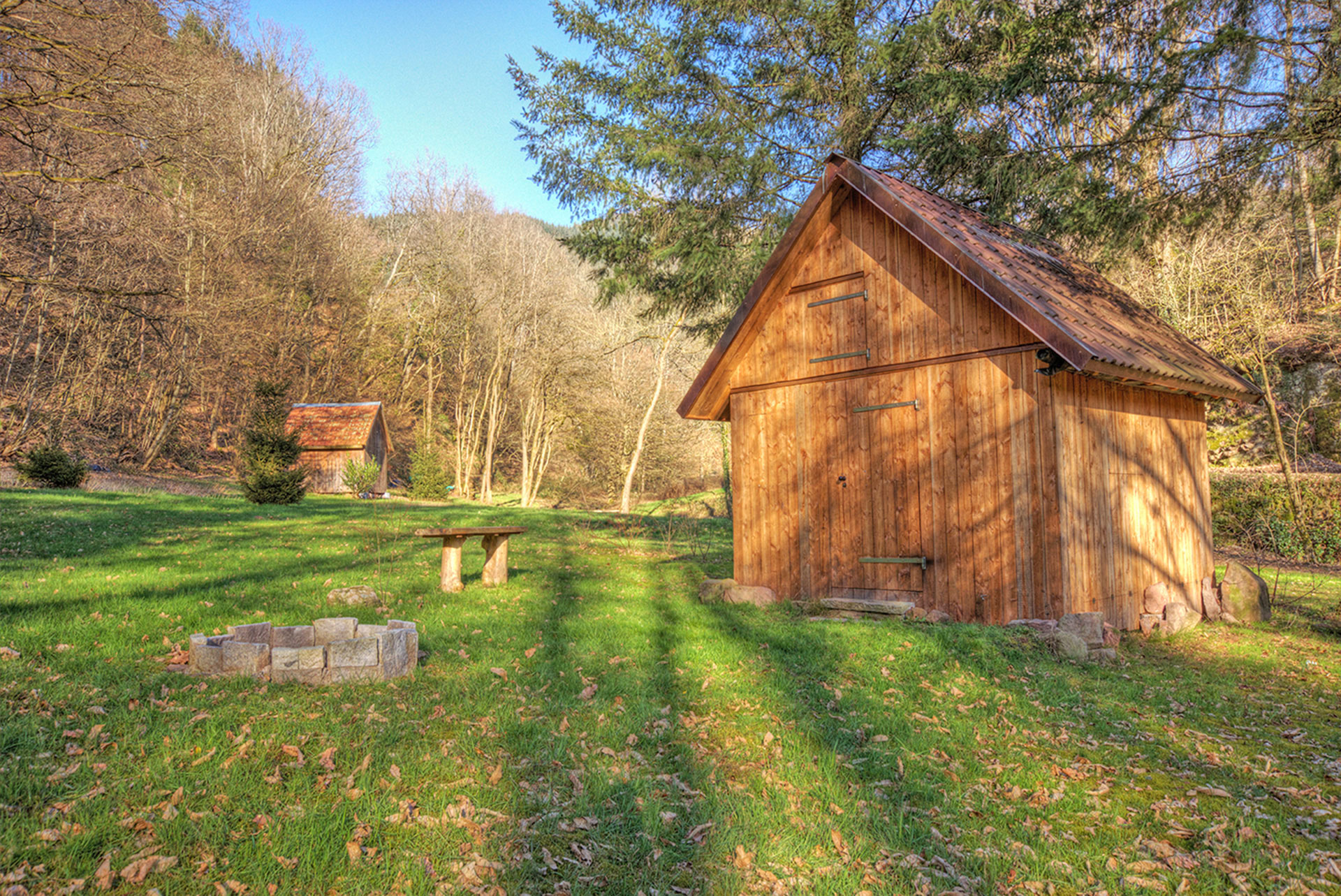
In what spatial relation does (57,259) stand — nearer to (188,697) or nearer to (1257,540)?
(188,697)

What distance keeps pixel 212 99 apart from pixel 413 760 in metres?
29.4

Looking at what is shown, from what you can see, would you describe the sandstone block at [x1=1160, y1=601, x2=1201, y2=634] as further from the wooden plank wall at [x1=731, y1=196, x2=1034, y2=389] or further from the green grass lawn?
the wooden plank wall at [x1=731, y1=196, x2=1034, y2=389]

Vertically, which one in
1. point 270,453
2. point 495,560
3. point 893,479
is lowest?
point 495,560

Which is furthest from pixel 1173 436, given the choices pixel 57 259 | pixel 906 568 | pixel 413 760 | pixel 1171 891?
pixel 57 259

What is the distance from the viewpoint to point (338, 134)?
3688 centimetres

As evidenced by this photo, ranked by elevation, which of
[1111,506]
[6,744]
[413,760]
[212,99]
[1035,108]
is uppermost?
[212,99]

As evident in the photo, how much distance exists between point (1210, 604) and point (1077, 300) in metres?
5.15


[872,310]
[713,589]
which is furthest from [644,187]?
[713,589]

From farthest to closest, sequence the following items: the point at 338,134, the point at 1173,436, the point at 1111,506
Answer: the point at 338,134 < the point at 1173,436 < the point at 1111,506

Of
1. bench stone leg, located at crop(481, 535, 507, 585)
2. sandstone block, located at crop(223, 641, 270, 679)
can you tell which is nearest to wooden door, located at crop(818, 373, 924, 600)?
bench stone leg, located at crop(481, 535, 507, 585)

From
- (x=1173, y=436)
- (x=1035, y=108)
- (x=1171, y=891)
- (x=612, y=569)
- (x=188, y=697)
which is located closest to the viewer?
(x=1171, y=891)

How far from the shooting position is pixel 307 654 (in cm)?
583

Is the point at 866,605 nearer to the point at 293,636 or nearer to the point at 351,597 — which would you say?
the point at 351,597

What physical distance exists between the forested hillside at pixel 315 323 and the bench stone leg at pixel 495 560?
640 inches
